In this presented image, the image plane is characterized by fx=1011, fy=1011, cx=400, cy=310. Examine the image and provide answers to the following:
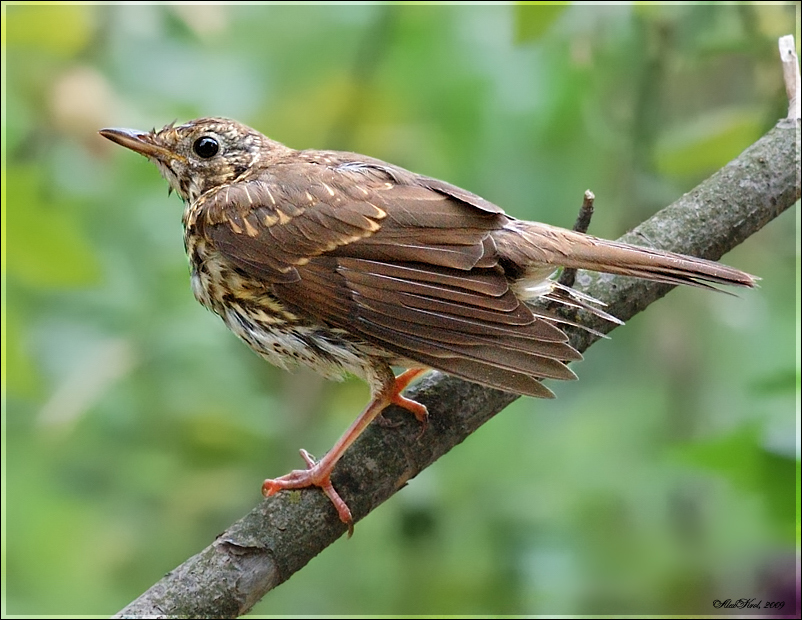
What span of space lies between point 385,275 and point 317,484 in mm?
672

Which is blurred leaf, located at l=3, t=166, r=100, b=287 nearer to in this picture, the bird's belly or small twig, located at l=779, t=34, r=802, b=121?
the bird's belly

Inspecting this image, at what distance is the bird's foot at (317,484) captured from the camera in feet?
9.75

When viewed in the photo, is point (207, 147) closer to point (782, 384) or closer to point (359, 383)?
point (359, 383)

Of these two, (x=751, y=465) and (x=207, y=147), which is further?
(x=207, y=147)

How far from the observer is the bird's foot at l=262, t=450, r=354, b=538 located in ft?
9.75

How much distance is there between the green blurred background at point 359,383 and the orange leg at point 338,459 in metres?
1.06

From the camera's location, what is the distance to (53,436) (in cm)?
419

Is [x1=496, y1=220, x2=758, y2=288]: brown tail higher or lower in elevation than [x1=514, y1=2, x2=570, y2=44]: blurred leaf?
lower

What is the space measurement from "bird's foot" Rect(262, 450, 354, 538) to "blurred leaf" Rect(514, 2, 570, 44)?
1.55m

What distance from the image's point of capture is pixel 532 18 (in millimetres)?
3367

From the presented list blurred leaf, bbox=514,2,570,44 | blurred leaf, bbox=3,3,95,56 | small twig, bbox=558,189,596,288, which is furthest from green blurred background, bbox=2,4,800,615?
small twig, bbox=558,189,596,288

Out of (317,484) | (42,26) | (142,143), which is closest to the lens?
(317,484)

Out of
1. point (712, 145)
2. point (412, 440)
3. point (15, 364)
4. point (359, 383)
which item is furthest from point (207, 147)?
point (712, 145)

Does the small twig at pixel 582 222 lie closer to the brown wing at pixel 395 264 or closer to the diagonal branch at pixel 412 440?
the diagonal branch at pixel 412 440
